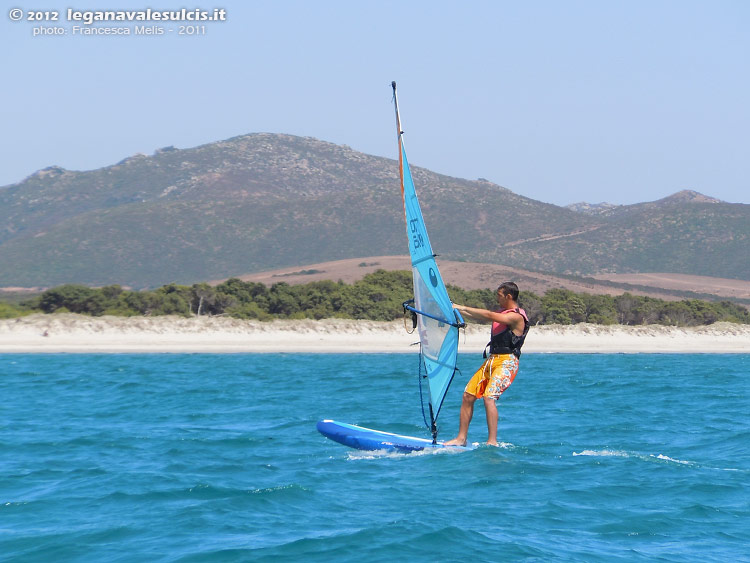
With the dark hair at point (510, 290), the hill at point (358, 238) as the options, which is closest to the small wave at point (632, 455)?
the dark hair at point (510, 290)

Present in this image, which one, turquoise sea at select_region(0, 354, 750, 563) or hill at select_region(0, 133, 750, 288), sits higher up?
hill at select_region(0, 133, 750, 288)

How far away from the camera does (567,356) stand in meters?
39.3

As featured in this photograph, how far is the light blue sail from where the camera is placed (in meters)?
11.9

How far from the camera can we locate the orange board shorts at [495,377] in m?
12.5

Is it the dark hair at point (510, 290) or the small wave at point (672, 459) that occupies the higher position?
the dark hair at point (510, 290)

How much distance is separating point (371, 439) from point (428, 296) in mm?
2719

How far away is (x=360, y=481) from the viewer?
1166cm

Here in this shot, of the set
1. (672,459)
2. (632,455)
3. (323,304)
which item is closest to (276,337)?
(323,304)

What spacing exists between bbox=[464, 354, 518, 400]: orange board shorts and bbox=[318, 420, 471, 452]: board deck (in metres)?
0.93

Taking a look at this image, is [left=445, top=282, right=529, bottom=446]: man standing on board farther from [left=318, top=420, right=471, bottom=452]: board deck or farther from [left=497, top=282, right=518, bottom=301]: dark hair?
[left=318, top=420, right=471, bottom=452]: board deck

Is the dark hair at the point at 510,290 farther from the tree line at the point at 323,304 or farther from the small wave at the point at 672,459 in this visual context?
the tree line at the point at 323,304

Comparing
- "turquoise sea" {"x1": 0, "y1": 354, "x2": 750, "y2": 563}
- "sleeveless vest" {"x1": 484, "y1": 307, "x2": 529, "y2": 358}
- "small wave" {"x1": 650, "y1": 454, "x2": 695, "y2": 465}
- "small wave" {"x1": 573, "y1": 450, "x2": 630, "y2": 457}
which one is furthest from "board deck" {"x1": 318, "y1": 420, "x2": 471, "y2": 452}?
"small wave" {"x1": 650, "y1": 454, "x2": 695, "y2": 465}

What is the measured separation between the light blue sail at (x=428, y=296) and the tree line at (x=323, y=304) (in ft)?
106

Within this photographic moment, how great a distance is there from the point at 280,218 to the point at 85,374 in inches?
4150
